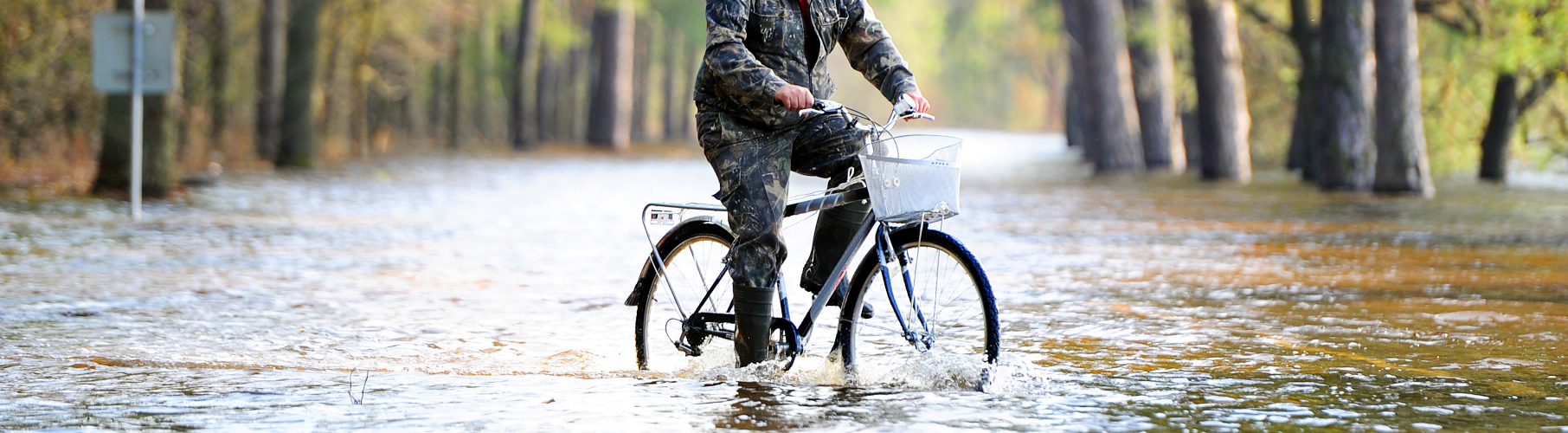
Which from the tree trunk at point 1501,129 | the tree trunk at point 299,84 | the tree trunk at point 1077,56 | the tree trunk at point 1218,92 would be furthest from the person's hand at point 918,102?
the tree trunk at point 1077,56

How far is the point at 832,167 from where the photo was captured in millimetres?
5930

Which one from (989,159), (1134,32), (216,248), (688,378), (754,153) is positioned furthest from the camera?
(989,159)

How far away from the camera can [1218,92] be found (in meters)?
24.7

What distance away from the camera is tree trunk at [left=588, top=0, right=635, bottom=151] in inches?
1738

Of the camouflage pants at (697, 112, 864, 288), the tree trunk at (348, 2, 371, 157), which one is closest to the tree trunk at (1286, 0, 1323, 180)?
the tree trunk at (348, 2, 371, 157)

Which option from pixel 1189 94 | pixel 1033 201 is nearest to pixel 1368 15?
pixel 1033 201

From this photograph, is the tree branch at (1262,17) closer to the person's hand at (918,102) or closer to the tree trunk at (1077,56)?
the tree trunk at (1077,56)

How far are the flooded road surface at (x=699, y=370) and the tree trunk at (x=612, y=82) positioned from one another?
1080 inches

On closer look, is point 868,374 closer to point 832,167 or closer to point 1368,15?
point 832,167

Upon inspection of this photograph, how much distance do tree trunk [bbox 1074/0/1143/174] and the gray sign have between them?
15196 mm

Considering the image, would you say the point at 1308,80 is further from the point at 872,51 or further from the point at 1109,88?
the point at 872,51

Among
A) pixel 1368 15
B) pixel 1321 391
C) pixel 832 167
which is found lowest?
pixel 1321 391

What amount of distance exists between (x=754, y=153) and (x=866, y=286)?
56 centimetres

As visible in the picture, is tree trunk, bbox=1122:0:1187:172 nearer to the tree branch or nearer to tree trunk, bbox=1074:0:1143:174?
tree trunk, bbox=1074:0:1143:174
